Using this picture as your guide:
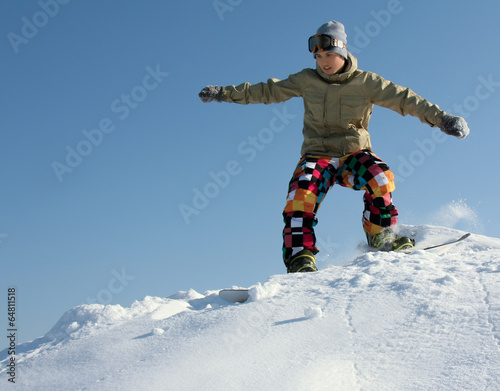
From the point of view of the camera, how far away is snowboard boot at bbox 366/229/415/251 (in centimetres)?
382

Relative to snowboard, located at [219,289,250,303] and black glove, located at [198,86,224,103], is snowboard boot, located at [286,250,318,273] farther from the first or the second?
black glove, located at [198,86,224,103]

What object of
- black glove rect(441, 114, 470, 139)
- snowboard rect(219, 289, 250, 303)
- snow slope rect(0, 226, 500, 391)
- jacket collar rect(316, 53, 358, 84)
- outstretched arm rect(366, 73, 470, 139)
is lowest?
snow slope rect(0, 226, 500, 391)

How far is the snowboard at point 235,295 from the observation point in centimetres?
276

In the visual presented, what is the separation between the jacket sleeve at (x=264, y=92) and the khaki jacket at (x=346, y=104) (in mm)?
124

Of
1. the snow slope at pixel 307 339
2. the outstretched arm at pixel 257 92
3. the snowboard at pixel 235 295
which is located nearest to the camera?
the snow slope at pixel 307 339

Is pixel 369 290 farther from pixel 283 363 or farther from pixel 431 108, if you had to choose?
pixel 431 108

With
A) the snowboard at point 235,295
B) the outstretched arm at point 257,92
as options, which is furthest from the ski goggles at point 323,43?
the snowboard at point 235,295

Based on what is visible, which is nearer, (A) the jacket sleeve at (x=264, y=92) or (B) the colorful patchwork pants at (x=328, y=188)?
(B) the colorful patchwork pants at (x=328, y=188)

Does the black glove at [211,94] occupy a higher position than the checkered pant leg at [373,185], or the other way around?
the black glove at [211,94]

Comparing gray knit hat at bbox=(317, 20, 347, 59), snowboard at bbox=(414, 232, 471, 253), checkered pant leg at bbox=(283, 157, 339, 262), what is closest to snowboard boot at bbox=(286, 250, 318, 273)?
checkered pant leg at bbox=(283, 157, 339, 262)

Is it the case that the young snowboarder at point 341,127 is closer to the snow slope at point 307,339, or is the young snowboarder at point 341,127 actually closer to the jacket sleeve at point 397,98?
the jacket sleeve at point 397,98

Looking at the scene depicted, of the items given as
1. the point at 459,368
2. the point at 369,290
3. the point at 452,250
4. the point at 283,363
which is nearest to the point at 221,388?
the point at 283,363

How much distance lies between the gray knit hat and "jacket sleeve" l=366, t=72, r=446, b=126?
0.33 meters

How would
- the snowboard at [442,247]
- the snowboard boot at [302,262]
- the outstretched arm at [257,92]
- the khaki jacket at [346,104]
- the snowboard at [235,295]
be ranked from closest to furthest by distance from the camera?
the snowboard at [235,295] < the snowboard boot at [302,262] < the snowboard at [442,247] < the khaki jacket at [346,104] < the outstretched arm at [257,92]
